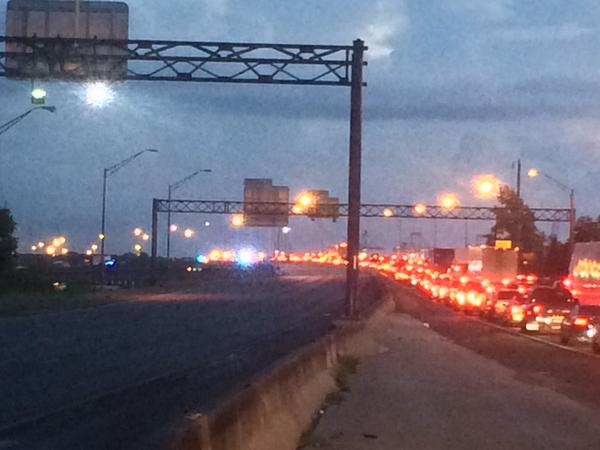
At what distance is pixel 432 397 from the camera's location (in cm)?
2452

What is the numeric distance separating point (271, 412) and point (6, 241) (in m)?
65.7

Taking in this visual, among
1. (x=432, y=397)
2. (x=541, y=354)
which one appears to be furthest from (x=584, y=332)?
(x=432, y=397)

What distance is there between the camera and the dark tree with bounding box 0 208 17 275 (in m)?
78.0

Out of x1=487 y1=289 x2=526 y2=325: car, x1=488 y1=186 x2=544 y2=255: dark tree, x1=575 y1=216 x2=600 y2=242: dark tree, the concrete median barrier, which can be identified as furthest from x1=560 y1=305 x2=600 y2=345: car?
x1=488 y1=186 x2=544 y2=255: dark tree

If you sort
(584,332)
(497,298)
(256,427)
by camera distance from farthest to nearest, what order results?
(497,298) < (584,332) < (256,427)

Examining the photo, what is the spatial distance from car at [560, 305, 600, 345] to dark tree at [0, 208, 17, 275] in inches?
1665

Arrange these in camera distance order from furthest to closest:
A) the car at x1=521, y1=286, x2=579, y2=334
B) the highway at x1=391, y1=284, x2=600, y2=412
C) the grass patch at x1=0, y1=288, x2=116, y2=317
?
1. the grass patch at x1=0, y1=288, x2=116, y2=317
2. the car at x1=521, y1=286, x2=579, y2=334
3. the highway at x1=391, y1=284, x2=600, y2=412

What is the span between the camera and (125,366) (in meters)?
30.4

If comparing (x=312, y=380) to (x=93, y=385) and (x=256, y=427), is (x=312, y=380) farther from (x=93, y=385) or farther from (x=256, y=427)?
(x=256, y=427)

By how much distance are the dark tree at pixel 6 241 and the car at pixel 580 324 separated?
42.3 m

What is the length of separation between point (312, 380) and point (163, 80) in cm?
1916

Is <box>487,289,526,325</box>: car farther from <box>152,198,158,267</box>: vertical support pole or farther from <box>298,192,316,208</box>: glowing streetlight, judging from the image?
<box>298,192,316,208</box>: glowing streetlight

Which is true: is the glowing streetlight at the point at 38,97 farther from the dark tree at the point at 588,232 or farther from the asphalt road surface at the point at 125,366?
the dark tree at the point at 588,232

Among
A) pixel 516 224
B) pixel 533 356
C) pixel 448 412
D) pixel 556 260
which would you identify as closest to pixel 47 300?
pixel 533 356
